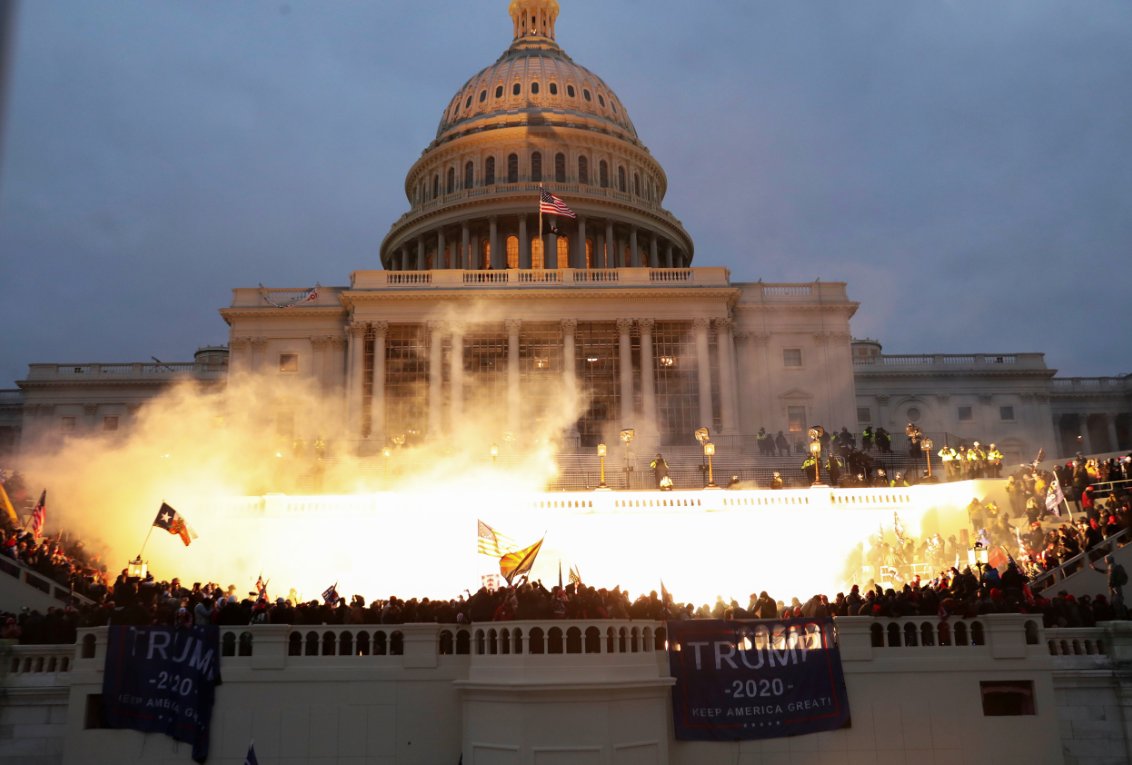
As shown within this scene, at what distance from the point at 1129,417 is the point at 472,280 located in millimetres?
50780

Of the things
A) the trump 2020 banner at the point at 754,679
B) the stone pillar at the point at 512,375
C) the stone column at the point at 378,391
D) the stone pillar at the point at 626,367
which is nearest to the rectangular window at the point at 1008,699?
the trump 2020 banner at the point at 754,679

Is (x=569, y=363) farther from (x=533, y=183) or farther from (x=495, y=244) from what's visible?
(x=533, y=183)

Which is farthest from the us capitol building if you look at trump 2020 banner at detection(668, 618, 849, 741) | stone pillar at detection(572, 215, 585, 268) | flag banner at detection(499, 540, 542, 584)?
trump 2020 banner at detection(668, 618, 849, 741)

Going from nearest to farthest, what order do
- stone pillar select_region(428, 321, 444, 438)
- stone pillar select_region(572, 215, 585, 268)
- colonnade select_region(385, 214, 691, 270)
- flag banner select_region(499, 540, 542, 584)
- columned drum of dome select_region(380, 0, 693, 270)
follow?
1. flag banner select_region(499, 540, 542, 584)
2. stone pillar select_region(428, 321, 444, 438)
3. stone pillar select_region(572, 215, 585, 268)
4. colonnade select_region(385, 214, 691, 270)
5. columned drum of dome select_region(380, 0, 693, 270)

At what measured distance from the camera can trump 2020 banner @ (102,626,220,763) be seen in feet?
60.2

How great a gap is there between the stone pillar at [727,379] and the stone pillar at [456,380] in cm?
1405

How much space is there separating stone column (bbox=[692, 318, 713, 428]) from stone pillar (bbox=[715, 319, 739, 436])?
69 centimetres

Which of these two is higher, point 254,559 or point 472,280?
point 472,280

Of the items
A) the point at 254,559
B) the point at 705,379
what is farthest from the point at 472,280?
the point at 254,559

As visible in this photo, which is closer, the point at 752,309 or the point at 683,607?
the point at 683,607

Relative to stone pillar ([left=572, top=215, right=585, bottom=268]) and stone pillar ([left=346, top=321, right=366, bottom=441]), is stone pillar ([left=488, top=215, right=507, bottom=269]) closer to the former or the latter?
stone pillar ([left=572, top=215, right=585, bottom=268])

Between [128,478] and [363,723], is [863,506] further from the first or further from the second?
[128,478]

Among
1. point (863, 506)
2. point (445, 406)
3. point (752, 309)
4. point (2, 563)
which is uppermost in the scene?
point (752, 309)

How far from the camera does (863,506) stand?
3612 cm
